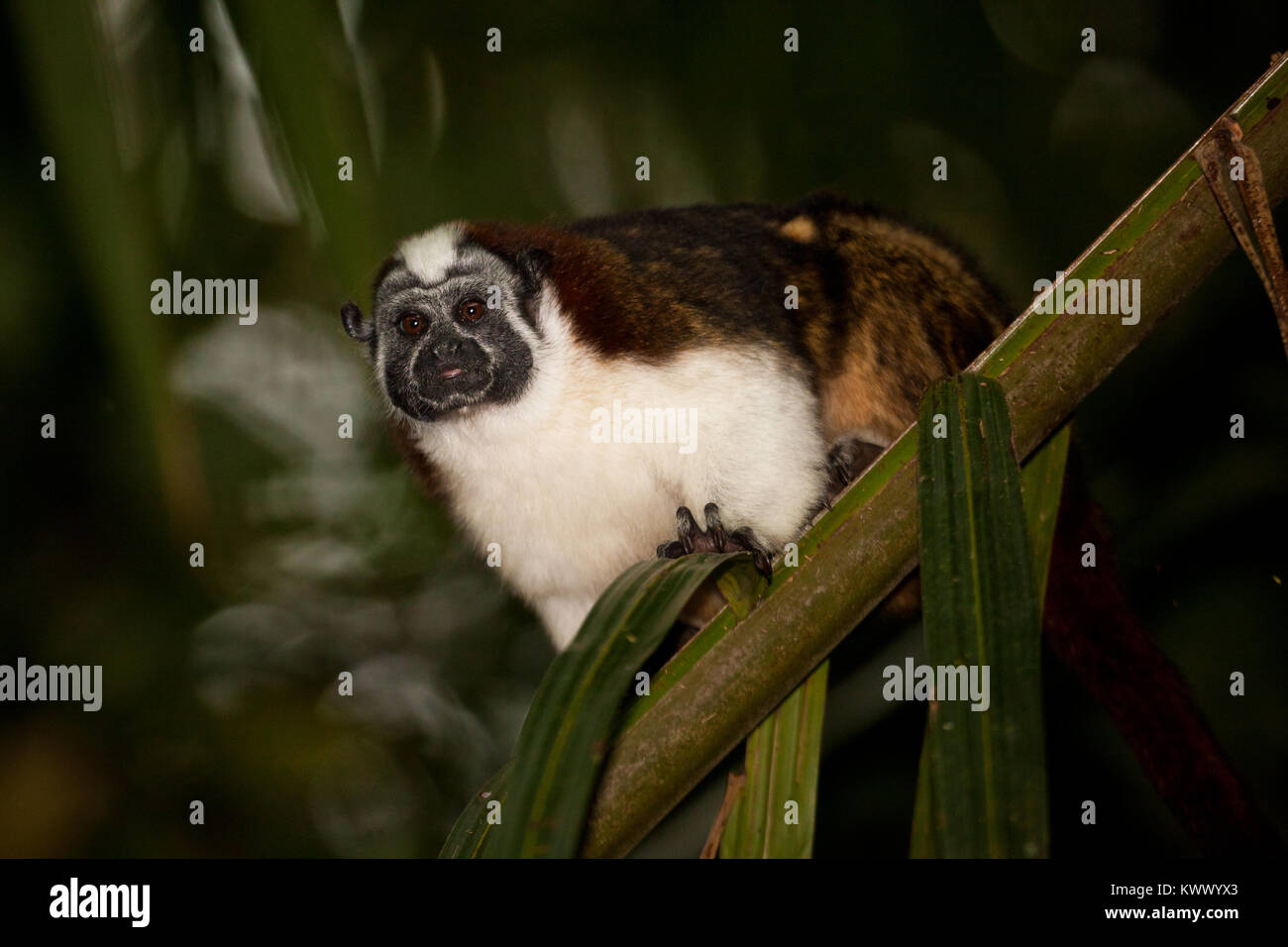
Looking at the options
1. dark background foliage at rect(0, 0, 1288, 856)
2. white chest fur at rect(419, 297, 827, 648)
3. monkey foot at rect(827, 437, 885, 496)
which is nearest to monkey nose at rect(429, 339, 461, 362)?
white chest fur at rect(419, 297, 827, 648)

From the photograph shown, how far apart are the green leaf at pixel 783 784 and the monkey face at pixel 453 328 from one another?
120cm

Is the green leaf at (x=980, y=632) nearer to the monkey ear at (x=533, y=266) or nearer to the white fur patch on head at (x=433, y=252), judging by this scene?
the monkey ear at (x=533, y=266)

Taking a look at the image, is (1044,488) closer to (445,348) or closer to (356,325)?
(445,348)

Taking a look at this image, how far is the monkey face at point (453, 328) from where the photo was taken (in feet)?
7.44

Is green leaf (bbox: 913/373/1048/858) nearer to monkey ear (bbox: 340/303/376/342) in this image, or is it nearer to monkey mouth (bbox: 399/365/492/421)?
monkey mouth (bbox: 399/365/492/421)

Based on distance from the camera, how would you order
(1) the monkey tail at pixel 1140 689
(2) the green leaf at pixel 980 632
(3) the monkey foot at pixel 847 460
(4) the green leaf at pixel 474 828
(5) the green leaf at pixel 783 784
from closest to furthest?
(2) the green leaf at pixel 980 632, (4) the green leaf at pixel 474 828, (5) the green leaf at pixel 783 784, (1) the monkey tail at pixel 1140 689, (3) the monkey foot at pixel 847 460

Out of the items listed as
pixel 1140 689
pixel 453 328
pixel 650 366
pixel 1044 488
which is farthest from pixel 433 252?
pixel 1140 689

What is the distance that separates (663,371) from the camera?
2.20 metres

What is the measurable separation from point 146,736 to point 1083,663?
2472 mm

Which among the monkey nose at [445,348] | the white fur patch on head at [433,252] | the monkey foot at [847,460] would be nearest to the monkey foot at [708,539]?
the monkey foot at [847,460]

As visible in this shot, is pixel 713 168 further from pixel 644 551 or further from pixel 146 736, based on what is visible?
pixel 146 736

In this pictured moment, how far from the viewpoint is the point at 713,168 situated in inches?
131

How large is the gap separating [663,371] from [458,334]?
0.45 metres

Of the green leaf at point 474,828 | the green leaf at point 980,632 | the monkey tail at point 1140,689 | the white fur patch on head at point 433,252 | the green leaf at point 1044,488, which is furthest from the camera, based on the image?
the white fur patch on head at point 433,252
